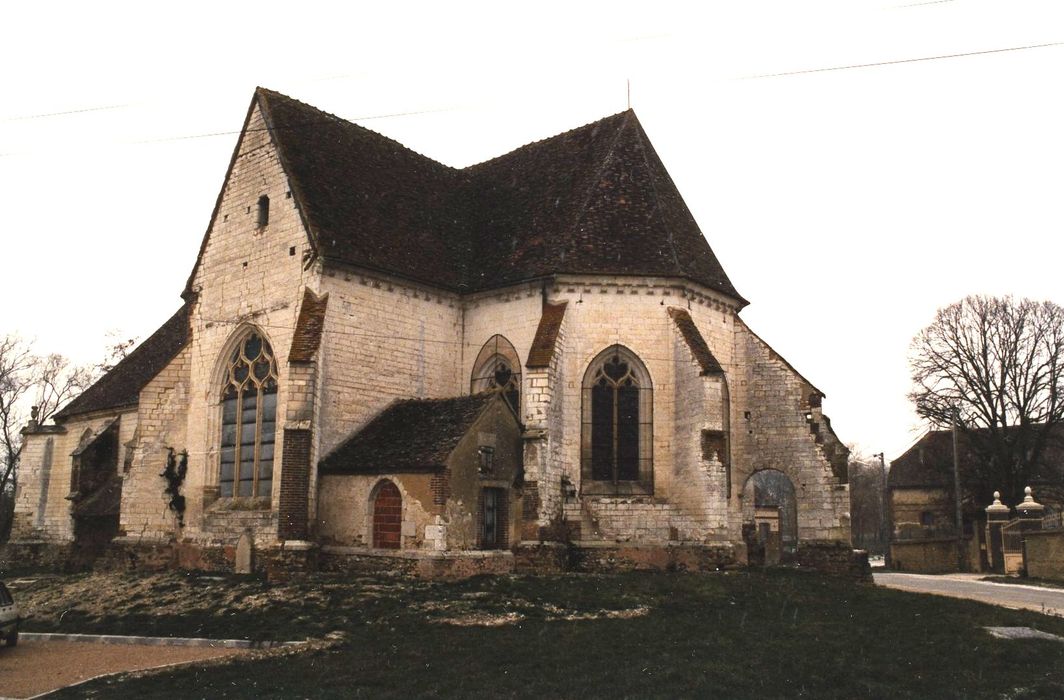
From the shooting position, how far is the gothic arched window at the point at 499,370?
24.9 metres

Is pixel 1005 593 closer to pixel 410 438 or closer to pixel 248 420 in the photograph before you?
pixel 410 438

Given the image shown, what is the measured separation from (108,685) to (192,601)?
655 centimetres

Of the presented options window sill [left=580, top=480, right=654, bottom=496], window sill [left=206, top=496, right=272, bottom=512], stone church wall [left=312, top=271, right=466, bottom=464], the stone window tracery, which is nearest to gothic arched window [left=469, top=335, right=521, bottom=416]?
stone church wall [left=312, top=271, right=466, bottom=464]

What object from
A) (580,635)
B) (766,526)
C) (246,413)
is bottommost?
(580,635)

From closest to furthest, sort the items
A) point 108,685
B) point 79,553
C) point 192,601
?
1. point 108,685
2. point 192,601
3. point 79,553

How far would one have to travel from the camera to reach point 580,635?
1449 cm

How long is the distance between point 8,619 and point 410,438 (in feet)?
29.0

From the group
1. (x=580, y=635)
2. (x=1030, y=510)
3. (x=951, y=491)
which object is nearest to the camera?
(x=580, y=635)

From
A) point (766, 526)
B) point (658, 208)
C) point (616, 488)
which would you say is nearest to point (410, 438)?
point (616, 488)

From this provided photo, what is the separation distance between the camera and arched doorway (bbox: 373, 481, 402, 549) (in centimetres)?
2070

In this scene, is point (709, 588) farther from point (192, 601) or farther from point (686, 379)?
point (192, 601)

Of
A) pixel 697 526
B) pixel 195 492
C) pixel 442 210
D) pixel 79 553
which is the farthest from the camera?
pixel 79 553

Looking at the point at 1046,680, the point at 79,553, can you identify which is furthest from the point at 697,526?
the point at 79,553

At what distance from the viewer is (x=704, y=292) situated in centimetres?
2533
